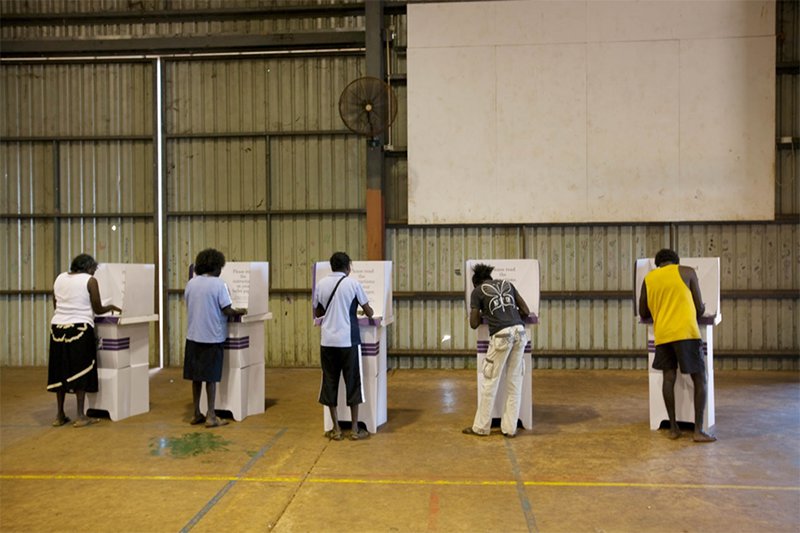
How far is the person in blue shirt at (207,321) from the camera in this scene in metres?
6.05

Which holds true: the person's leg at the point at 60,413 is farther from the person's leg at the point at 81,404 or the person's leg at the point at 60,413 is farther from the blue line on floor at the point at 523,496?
the blue line on floor at the point at 523,496

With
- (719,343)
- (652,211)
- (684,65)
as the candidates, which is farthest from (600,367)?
(684,65)

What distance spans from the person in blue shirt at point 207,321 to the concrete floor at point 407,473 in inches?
22.3

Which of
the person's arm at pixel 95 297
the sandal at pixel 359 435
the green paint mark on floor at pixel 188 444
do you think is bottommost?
the green paint mark on floor at pixel 188 444

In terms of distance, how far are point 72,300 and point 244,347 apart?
168cm

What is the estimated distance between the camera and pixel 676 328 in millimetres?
5520

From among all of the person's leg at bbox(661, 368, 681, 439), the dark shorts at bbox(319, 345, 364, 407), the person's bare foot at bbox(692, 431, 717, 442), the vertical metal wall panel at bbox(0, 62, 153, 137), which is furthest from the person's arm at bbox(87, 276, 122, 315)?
the person's bare foot at bbox(692, 431, 717, 442)

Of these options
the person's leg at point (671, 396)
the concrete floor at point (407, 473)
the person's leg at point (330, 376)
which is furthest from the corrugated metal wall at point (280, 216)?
the person's leg at point (330, 376)

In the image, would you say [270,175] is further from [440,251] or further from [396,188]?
[440,251]

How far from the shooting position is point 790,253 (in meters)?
9.23

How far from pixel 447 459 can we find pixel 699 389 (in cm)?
233

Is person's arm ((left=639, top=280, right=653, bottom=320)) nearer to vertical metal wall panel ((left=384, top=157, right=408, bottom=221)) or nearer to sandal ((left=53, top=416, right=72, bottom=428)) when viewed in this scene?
vertical metal wall panel ((left=384, top=157, right=408, bottom=221))

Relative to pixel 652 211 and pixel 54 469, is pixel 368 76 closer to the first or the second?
pixel 652 211

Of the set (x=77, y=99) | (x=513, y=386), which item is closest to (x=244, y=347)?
(x=513, y=386)
